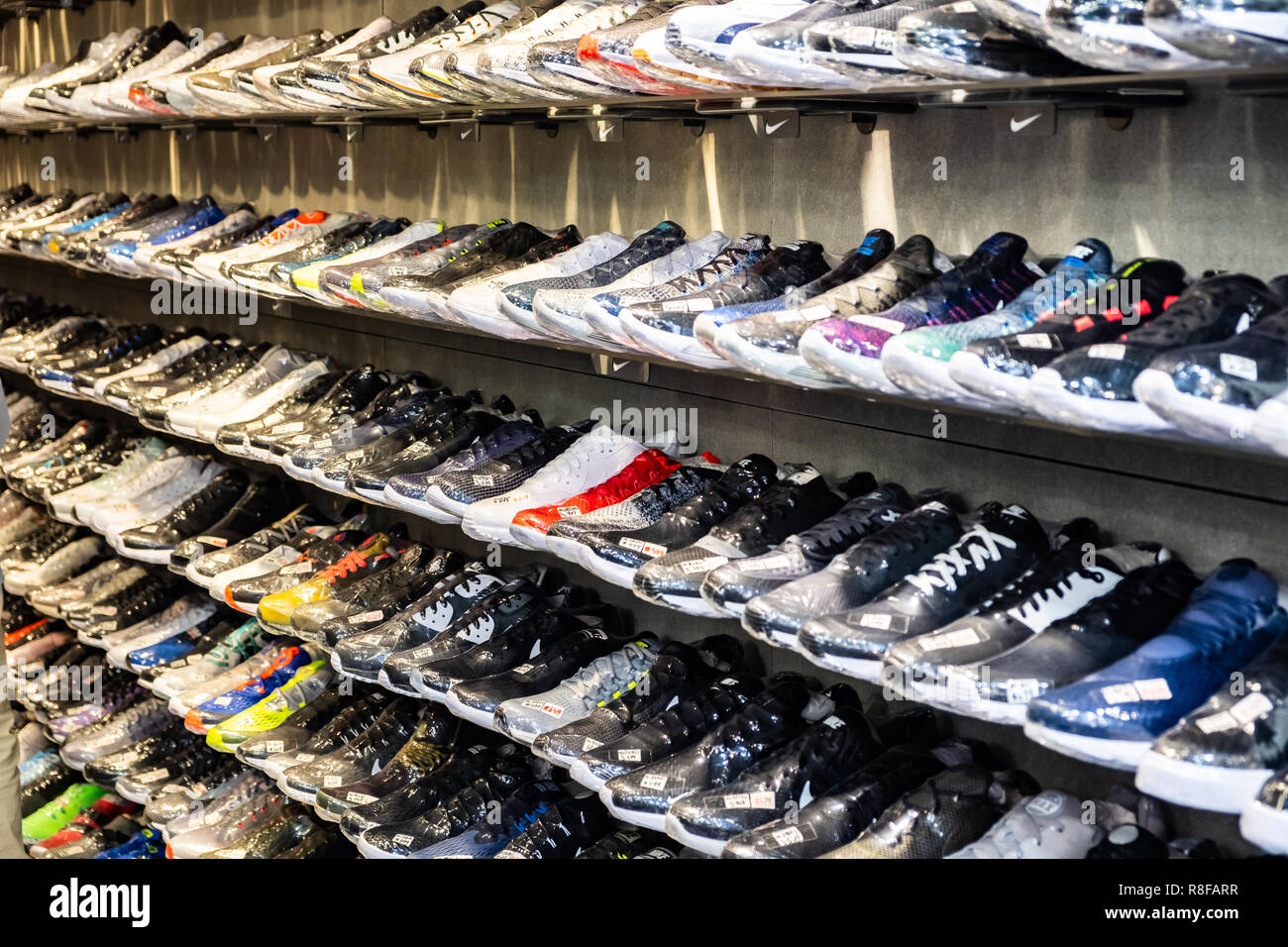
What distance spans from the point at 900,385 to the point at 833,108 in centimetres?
59

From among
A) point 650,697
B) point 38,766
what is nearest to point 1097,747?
point 650,697

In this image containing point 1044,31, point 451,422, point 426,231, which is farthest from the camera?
point 426,231

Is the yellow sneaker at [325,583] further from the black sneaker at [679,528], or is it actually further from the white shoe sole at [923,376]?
the white shoe sole at [923,376]

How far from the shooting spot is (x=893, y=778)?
1.97 metres

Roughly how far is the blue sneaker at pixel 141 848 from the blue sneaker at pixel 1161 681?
2997mm

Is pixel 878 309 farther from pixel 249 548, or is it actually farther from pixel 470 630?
pixel 249 548

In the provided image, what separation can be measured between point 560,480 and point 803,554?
27.8 inches

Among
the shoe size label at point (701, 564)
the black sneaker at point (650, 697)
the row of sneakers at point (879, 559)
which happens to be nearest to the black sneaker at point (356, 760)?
the row of sneakers at point (879, 559)

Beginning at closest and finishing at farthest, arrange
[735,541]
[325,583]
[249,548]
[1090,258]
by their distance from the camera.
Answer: [1090,258] < [735,541] < [325,583] < [249,548]

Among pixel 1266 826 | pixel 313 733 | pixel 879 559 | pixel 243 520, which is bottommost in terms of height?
pixel 313 733

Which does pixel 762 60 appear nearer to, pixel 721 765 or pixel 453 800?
pixel 721 765

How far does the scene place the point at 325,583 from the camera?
3.16 meters

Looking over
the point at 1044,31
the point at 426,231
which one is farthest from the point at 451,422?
the point at 1044,31

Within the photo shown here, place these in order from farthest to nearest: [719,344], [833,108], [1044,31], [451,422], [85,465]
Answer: [85,465]
[451,422]
[833,108]
[719,344]
[1044,31]
